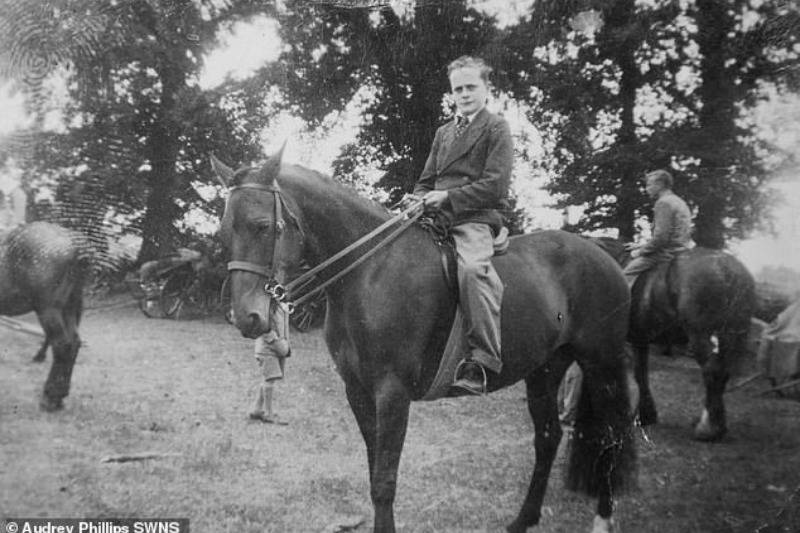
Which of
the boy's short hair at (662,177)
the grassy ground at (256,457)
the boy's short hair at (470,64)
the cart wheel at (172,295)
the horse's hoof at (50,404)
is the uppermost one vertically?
the boy's short hair at (470,64)

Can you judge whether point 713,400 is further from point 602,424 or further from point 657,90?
point 657,90

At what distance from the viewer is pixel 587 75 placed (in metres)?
3.87

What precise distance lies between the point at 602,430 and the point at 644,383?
153cm

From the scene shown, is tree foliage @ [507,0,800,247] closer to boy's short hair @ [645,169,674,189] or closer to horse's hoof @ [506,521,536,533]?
boy's short hair @ [645,169,674,189]

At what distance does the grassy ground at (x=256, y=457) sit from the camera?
3.06m

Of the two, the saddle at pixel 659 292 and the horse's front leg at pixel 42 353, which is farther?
the saddle at pixel 659 292

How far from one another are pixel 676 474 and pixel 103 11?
5.26m

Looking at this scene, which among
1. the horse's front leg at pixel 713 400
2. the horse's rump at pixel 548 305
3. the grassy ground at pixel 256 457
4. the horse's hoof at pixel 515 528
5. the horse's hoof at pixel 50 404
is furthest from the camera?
the horse's front leg at pixel 713 400

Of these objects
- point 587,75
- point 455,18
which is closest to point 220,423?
point 455,18

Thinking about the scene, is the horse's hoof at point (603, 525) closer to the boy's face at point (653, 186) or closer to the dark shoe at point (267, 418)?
the boy's face at point (653, 186)

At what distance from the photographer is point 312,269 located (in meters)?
2.99

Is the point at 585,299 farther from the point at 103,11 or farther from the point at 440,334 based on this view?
the point at 103,11

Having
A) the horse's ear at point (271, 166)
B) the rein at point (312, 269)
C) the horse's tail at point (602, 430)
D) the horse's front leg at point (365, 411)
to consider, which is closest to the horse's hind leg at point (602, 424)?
the horse's tail at point (602, 430)

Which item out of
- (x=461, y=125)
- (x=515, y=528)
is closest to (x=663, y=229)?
(x=461, y=125)
